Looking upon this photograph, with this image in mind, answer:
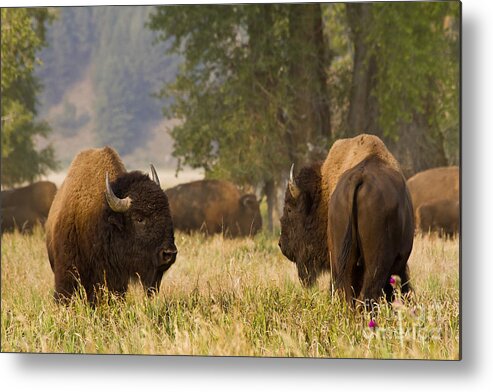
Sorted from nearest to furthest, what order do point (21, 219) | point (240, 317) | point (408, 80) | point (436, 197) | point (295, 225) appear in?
point (240, 317)
point (295, 225)
point (21, 219)
point (408, 80)
point (436, 197)

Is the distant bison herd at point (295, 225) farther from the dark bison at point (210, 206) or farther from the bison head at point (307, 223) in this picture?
the dark bison at point (210, 206)

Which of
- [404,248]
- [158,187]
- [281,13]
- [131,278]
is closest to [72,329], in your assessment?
[131,278]

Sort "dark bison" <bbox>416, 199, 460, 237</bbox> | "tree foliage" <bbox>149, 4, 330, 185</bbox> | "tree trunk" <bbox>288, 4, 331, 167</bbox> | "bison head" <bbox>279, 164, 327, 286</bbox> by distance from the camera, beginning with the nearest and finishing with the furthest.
Answer: "bison head" <bbox>279, 164, 327, 286</bbox>
"dark bison" <bbox>416, 199, 460, 237</bbox>
"tree foliage" <bbox>149, 4, 330, 185</bbox>
"tree trunk" <bbox>288, 4, 331, 167</bbox>

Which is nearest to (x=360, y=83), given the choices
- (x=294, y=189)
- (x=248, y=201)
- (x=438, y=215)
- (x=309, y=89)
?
(x=309, y=89)

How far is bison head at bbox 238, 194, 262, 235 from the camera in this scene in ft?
32.9

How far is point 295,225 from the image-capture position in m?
7.16

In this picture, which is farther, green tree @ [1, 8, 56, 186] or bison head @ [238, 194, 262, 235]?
bison head @ [238, 194, 262, 235]

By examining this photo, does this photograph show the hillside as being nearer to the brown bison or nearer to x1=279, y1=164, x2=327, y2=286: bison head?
x1=279, y1=164, x2=327, y2=286: bison head

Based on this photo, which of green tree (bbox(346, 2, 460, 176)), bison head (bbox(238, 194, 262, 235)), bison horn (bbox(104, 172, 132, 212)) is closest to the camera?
bison horn (bbox(104, 172, 132, 212))

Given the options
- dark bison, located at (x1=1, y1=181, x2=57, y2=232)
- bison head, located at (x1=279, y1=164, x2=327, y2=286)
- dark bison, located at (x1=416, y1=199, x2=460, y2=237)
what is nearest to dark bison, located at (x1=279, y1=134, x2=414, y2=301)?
bison head, located at (x1=279, y1=164, x2=327, y2=286)

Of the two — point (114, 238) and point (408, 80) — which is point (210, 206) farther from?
point (114, 238)

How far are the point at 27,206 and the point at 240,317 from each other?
2764mm

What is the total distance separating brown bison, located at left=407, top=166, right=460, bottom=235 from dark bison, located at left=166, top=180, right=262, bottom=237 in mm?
1591

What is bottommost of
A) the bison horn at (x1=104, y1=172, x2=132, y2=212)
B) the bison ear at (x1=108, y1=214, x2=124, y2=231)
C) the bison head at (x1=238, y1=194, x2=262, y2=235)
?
the bison head at (x1=238, y1=194, x2=262, y2=235)
